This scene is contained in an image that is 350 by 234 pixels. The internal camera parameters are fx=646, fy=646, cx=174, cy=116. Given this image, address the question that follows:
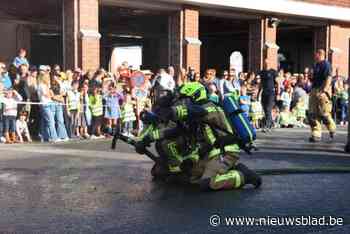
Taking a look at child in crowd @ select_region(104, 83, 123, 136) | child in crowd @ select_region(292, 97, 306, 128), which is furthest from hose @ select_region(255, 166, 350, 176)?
child in crowd @ select_region(292, 97, 306, 128)

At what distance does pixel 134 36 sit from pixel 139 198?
20.9 metres

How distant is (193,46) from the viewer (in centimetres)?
2134

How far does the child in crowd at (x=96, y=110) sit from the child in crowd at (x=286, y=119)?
6.76 m

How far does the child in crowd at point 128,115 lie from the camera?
15531 mm

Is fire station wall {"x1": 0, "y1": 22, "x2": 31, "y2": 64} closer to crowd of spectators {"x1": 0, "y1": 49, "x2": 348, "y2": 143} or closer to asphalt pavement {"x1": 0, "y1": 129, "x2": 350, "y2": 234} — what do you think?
crowd of spectators {"x1": 0, "y1": 49, "x2": 348, "y2": 143}

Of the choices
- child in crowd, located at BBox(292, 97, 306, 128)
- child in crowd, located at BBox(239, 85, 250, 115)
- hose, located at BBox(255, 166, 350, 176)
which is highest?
child in crowd, located at BBox(239, 85, 250, 115)

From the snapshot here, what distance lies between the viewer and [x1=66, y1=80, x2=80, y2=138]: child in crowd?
569 inches

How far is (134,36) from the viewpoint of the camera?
91.1ft

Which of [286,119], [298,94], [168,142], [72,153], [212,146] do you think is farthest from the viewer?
[298,94]

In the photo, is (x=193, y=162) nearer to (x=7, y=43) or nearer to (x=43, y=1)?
(x=43, y=1)

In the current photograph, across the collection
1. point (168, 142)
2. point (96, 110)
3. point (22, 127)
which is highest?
point (96, 110)

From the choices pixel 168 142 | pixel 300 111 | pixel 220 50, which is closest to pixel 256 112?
pixel 300 111

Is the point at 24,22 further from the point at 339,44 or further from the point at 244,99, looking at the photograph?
the point at 339,44

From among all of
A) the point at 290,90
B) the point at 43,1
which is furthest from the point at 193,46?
the point at 43,1
